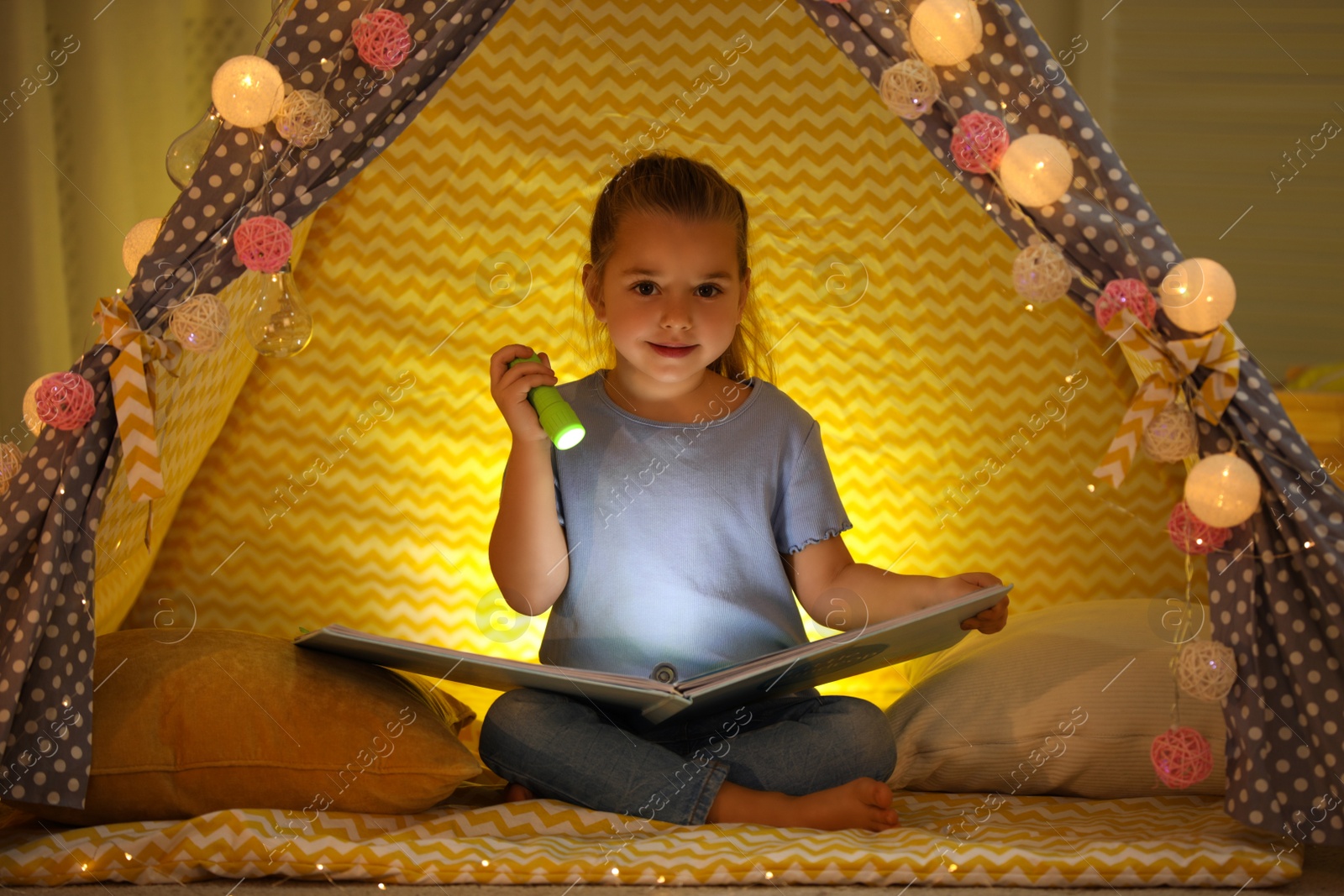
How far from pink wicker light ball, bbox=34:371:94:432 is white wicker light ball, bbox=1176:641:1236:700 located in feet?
3.57

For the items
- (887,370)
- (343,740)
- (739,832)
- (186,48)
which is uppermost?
(186,48)

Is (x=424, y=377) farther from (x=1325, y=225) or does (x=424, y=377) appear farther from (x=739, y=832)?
(x=1325, y=225)

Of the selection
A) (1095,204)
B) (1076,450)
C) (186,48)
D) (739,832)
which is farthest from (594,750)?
(186,48)

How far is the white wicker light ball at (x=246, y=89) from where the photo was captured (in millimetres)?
1125

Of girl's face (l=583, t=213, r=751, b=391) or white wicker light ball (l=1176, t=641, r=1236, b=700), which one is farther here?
girl's face (l=583, t=213, r=751, b=391)

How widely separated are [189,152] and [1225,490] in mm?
1080

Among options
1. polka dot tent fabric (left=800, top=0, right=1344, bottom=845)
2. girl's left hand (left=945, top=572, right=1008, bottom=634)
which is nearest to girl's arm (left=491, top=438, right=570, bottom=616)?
girl's left hand (left=945, top=572, right=1008, bottom=634)

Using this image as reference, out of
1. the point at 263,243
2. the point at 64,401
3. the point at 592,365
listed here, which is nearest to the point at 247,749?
the point at 64,401

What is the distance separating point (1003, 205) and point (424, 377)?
973mm

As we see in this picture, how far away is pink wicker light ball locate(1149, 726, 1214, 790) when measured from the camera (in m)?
1.13

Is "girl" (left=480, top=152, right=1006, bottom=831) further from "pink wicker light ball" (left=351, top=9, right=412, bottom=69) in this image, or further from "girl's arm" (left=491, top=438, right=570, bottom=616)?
"pink wicker light ball" (left=351, top=9, right=412, bottom=69)

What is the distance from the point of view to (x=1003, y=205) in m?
1.17

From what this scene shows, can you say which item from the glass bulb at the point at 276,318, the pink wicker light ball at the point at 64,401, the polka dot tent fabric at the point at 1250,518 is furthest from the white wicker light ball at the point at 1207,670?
the pink wicker light ball at the point at 64,401

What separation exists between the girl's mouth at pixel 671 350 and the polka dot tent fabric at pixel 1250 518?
15.2 inches
